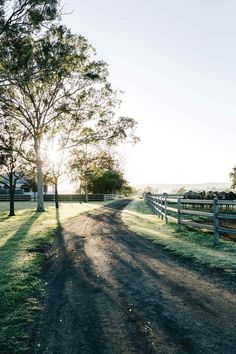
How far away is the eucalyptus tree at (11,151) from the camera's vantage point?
28875mm

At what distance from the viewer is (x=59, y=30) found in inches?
850

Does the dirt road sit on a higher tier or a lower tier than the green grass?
lower

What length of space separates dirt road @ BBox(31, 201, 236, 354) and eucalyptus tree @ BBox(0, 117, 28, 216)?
21.0 m

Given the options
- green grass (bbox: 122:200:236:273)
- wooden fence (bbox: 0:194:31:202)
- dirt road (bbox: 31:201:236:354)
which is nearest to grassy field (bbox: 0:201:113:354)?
dirt road (bbox: 31:201:236:354)

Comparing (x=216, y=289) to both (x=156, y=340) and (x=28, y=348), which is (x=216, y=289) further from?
(x=28, y=348)

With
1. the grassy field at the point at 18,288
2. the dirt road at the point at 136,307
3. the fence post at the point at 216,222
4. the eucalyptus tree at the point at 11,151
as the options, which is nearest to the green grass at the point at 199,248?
the fence post at the point at 216,222

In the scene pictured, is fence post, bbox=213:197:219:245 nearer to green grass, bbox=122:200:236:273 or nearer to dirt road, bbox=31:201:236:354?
green grass, bbox=122:200:236:273

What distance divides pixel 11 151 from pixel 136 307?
25759 mm

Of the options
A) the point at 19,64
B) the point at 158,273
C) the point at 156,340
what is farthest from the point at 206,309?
the point at 19,64

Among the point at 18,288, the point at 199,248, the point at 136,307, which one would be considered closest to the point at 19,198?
the point at 199,248

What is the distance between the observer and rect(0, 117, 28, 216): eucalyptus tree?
28875mm

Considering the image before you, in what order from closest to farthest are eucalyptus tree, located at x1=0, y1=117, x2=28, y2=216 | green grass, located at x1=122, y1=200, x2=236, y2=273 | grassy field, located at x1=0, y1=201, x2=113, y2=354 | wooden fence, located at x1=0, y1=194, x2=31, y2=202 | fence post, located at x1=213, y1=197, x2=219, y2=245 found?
grassy field, located at x1=0, y1=201, x2=113, y2=354 < green grass, located at x1=122, y1=200, x2=236, y2=273 < fence post, located at x1=213, y1=197, x2=219, y2=245 < eucalyptus tree, located at x1=0, y1=117, x2=28, y2=216 < wooden fence, located at x1=0, y1=194, x2=31, y2=202

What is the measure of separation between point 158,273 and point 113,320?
290cm

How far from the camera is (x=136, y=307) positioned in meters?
5.53
